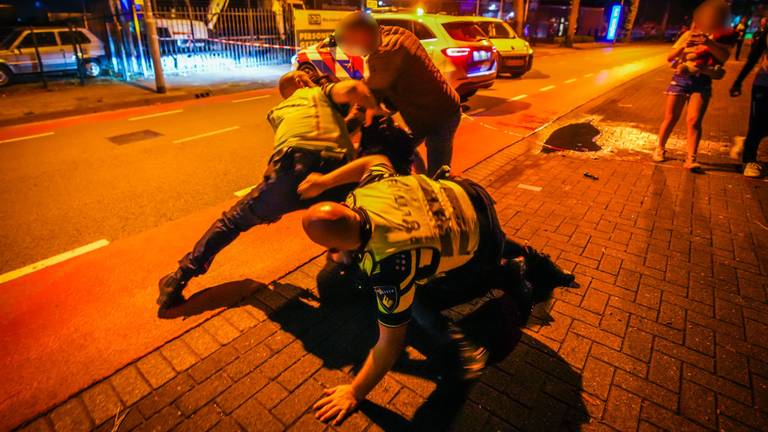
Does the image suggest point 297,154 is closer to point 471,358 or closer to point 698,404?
point 471,358

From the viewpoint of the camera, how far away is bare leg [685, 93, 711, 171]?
504cm

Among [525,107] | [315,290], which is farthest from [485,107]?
[315,290]

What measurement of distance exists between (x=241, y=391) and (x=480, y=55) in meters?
7.75

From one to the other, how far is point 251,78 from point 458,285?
43.9 ft

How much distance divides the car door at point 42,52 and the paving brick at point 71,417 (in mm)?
13990

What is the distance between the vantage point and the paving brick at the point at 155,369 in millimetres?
2297

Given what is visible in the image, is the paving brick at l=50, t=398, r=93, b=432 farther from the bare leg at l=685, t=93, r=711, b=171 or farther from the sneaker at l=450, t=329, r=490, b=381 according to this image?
the bare leg at l=685, t=93, r=711, b=171

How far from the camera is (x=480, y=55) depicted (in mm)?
8266

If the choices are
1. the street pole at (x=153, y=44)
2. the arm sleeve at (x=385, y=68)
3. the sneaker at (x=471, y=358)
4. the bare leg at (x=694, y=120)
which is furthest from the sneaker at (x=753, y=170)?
the street pole at (x=153, y=44)

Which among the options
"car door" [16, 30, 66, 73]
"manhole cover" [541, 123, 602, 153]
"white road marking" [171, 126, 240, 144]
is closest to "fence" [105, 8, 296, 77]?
"car door" [16, 30, 66, 73]

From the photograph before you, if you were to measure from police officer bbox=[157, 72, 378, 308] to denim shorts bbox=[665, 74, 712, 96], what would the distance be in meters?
4.47

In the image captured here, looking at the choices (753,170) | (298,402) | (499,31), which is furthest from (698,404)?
(499,31)

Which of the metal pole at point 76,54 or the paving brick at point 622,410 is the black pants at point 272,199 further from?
the metal pole at point 76,54

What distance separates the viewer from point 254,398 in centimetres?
218
